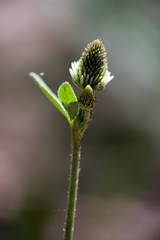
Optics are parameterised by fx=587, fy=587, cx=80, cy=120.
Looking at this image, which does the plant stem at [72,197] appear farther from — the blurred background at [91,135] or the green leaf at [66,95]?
the blurred background at [91,135]

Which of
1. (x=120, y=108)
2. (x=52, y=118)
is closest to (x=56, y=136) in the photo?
(x=52, y=118)

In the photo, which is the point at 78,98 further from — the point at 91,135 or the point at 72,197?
the point at 91,135

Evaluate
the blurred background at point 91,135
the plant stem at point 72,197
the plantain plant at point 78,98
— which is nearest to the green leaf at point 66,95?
the plantain plant at point 78,98

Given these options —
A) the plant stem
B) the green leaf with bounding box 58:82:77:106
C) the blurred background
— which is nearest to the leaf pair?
the green leaf with bounding box 58:82:77:106

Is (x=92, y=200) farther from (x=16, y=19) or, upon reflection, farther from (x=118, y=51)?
(x=16, y=19)

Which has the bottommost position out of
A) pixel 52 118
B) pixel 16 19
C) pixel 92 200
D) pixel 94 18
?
pixel 92 200

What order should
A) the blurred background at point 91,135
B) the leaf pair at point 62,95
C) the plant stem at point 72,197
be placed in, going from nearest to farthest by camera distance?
1. the plant stem at point 72,197
2. the leaf pair at point 62,95
3. the blurred background at point 91,135
